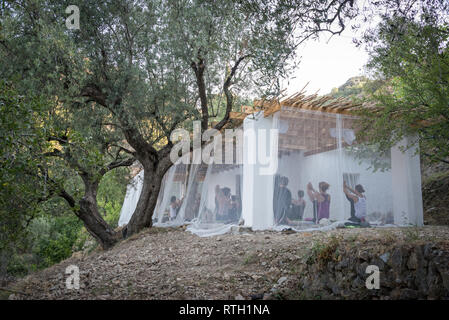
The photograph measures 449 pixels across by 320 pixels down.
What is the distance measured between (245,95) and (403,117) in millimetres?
3417

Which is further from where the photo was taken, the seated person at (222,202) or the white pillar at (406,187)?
the seated person at (222,202)

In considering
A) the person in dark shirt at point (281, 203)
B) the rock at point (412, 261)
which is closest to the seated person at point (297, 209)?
the person in dark shirt at point (281, 203)

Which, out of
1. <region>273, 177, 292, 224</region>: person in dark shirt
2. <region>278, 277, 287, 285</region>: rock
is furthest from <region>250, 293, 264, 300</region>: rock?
<region>273, 177, 292, 224</region>: person in dark shirt

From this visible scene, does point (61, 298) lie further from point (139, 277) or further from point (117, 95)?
point (117, 95)

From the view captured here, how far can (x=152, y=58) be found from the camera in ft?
21.8

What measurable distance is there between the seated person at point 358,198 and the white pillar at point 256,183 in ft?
5.94

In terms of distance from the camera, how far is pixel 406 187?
8586 mm

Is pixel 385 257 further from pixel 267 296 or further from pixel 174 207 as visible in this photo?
pixel 174 207

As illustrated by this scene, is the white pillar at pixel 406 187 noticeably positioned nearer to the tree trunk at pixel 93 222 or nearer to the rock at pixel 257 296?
the rock at pixel 257 296

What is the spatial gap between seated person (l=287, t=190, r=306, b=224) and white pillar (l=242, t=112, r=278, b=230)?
17.1 inches

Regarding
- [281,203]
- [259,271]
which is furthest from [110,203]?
[259,271]

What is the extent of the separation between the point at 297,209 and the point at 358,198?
4.90 feet

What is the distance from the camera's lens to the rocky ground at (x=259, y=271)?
10.4 ft
